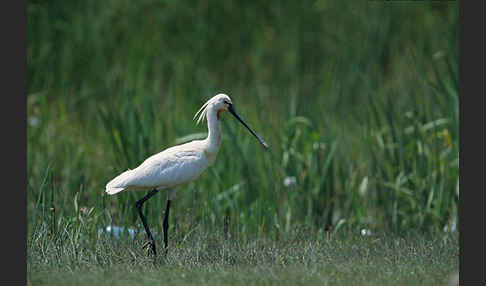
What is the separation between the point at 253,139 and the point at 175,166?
233 cm

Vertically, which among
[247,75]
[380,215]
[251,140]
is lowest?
[380,215]

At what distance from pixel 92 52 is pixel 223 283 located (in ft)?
19.0

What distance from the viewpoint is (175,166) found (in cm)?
529

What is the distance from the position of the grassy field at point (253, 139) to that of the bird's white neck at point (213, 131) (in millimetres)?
738

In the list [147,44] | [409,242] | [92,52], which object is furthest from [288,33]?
[409,242]

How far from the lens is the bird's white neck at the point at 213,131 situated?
5383 mm

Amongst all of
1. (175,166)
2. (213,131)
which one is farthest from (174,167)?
(213,131)

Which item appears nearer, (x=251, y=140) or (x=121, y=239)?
(x=121, y=239)

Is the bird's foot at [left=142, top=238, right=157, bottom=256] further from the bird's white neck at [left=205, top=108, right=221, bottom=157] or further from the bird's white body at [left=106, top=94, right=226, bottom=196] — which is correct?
the bird's white neck at [left=205, top=108, right=221, bottom=157]

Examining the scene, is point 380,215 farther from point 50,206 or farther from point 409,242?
point 50,206

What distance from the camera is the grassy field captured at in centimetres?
520

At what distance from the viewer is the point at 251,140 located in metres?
7.52

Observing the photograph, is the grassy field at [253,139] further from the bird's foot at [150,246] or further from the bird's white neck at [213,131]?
the bird's white neck at [213,131]

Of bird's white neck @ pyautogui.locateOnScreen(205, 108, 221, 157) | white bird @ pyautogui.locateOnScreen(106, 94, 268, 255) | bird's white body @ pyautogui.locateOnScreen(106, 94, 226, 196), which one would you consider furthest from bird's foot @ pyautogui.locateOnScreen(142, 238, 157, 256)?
bird's white neck @ pyautogui.locateOnScreen(205, 108, 221, 157)
